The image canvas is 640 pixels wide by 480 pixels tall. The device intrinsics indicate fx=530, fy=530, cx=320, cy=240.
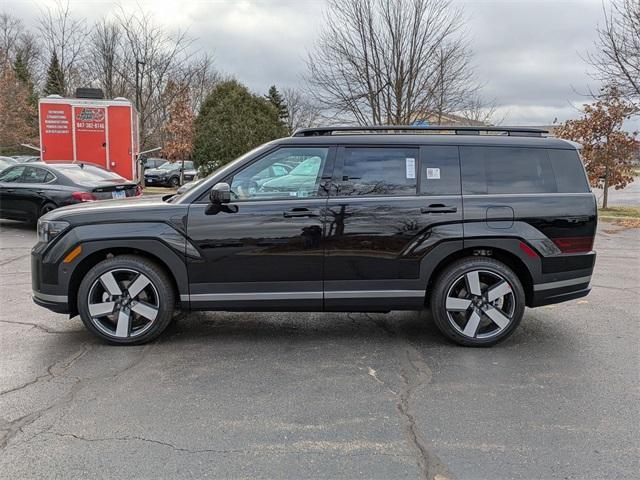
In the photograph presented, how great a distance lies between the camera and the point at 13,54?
29.6 metres

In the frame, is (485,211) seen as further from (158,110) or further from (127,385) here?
(158,110)

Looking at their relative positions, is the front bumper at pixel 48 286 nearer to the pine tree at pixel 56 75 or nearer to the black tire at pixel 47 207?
the black tire at pixel 47 207

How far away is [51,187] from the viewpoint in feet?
34.5

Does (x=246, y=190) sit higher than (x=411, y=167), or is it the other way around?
(x=411, y=167)

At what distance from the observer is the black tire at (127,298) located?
453 cm

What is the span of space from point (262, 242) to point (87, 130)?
11.0m

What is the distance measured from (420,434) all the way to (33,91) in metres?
35.8

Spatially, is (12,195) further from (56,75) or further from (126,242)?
(56,75)

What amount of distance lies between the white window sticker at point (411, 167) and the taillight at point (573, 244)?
135 cm

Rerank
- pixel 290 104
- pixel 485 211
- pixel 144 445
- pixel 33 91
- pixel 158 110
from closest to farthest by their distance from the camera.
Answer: pixel 144 445
pixel 485 211
pixel 158 110
pixel 33 91
pixel 290 104

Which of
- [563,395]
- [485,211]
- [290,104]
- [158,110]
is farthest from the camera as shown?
[290,104]

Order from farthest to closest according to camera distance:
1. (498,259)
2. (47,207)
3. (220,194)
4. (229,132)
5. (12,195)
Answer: (229,132) < (12,195) < (47,207) < (498,259) < (220,194)

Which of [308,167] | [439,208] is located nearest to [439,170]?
[439,208]

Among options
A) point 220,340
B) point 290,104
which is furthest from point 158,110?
point 290,104
